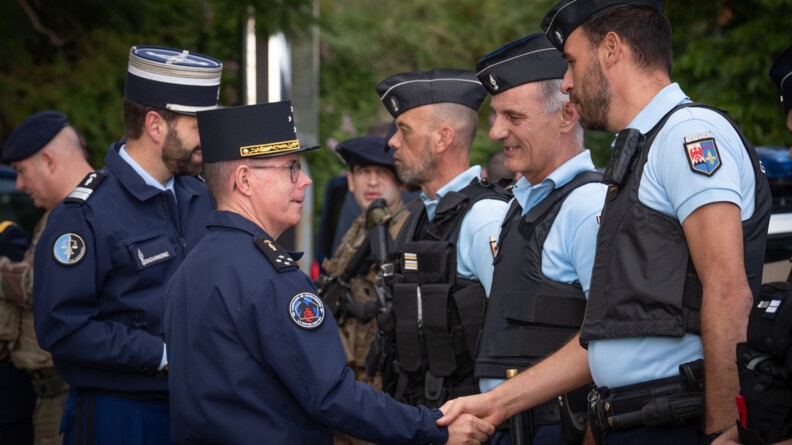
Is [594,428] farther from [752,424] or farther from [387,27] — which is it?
[387,27]

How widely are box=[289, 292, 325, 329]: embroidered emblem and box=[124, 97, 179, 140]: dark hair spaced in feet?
5.36

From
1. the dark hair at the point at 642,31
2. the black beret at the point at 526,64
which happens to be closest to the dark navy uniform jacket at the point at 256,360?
the dark hair at the point at 642,31

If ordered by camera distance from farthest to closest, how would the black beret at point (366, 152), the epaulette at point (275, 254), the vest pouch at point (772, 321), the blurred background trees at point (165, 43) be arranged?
the blurred background trees at point (165, 43) < the black beret at point (366, 152) < the epaulette at point (275, 254) < the vest pouch at point (772, 321)

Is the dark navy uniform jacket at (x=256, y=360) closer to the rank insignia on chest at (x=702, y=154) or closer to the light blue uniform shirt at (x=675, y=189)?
the light blue uniform shirt at (x=675, y=189)

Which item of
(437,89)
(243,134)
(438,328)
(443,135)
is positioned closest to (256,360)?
(243,134)

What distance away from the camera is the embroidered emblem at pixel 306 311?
3188mm

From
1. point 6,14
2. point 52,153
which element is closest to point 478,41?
point 6,14

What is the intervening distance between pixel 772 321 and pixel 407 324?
224 cm

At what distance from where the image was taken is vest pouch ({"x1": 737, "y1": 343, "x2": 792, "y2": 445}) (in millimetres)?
2482

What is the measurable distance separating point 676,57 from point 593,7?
27.0ft

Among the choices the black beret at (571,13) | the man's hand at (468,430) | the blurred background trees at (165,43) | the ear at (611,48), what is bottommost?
the man's hand at (468,430)

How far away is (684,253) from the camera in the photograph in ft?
9.44

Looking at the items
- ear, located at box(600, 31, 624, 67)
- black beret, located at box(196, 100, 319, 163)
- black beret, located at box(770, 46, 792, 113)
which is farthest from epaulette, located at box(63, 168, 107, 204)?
black beret, located at box(770, 46, 792, 113)

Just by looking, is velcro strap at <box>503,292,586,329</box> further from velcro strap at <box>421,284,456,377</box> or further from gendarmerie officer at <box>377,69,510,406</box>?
velcro strap at <box>421,284,456,377</box>
